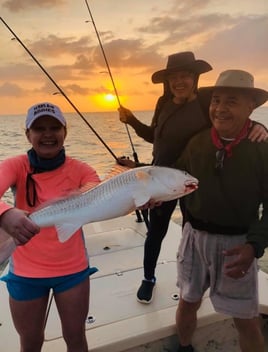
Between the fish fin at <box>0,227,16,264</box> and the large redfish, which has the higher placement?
the large redfish

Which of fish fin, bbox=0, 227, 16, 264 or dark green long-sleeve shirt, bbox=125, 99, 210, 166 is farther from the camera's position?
dark green long-sleeve shirt, bbox=125, 99, 210, 166

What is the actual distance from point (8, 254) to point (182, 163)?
131cm

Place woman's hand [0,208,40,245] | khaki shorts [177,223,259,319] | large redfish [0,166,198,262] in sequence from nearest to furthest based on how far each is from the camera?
woman's hand [0,208,40,245], large redfish [0,166,198,262], khaki shorts [177,223,259,319]

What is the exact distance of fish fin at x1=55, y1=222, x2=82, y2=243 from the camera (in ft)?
5.94

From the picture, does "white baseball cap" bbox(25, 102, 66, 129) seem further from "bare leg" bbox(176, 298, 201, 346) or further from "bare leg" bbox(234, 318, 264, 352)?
"bare leg" bbox(234, 318, 264, 352)

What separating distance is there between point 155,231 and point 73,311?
118 centimetres

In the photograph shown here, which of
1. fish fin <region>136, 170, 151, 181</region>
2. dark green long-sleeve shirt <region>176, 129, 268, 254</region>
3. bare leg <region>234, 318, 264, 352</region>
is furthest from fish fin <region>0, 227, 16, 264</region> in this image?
bare leg <region>234, 318, 264, 352</region>

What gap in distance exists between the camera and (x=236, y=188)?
2.09 m

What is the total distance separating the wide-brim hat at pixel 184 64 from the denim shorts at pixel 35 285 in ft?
5.59

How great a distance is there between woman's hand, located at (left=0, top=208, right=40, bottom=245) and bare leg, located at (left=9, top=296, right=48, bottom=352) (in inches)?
18.4

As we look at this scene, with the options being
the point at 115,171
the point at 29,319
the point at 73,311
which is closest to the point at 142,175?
the point at 115,171

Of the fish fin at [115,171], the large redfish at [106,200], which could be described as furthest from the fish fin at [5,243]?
the fish fin at [115,171]

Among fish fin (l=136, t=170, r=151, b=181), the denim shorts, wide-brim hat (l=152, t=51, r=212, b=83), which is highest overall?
wide-brim hat (l=152, t=51, r=212, b=83)

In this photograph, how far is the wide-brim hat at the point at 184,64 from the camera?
106 inches
